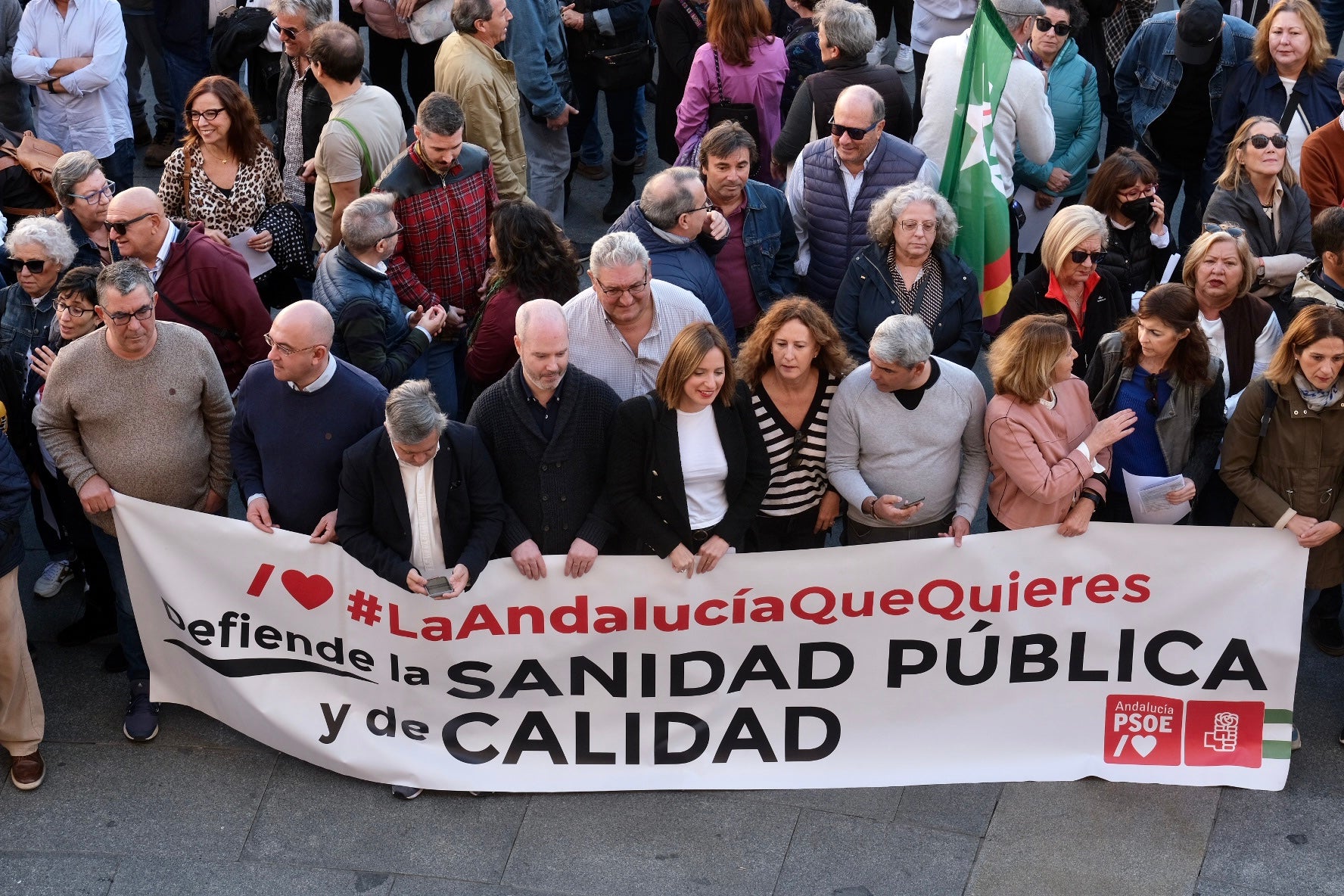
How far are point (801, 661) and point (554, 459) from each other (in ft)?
3.92

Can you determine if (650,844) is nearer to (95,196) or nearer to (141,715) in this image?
(141,715)

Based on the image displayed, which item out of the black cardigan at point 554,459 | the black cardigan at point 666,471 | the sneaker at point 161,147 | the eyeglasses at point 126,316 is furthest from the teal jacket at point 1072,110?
the sneaker at point 161,147

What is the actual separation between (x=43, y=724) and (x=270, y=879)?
1.27 meters

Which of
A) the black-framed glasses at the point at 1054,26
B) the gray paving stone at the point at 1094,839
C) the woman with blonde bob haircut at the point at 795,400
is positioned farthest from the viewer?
the black-framed glasses at the point at 1054,26

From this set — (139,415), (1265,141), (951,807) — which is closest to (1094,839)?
(951,807)

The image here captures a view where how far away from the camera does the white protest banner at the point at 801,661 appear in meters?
5.75

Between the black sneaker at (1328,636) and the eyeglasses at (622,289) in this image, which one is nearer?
the eyeglasses at (622,289)

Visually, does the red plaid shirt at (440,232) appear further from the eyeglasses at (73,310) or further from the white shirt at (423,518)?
the white shirt at (423,518)

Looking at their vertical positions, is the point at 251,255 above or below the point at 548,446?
below

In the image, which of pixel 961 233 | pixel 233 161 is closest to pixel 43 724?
pixel 233 161

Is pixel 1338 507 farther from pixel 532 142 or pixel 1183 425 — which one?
pixel 532 142

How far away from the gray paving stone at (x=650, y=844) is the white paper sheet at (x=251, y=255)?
2.96 metres

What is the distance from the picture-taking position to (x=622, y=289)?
586cm

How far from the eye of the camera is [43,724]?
6066 mm
